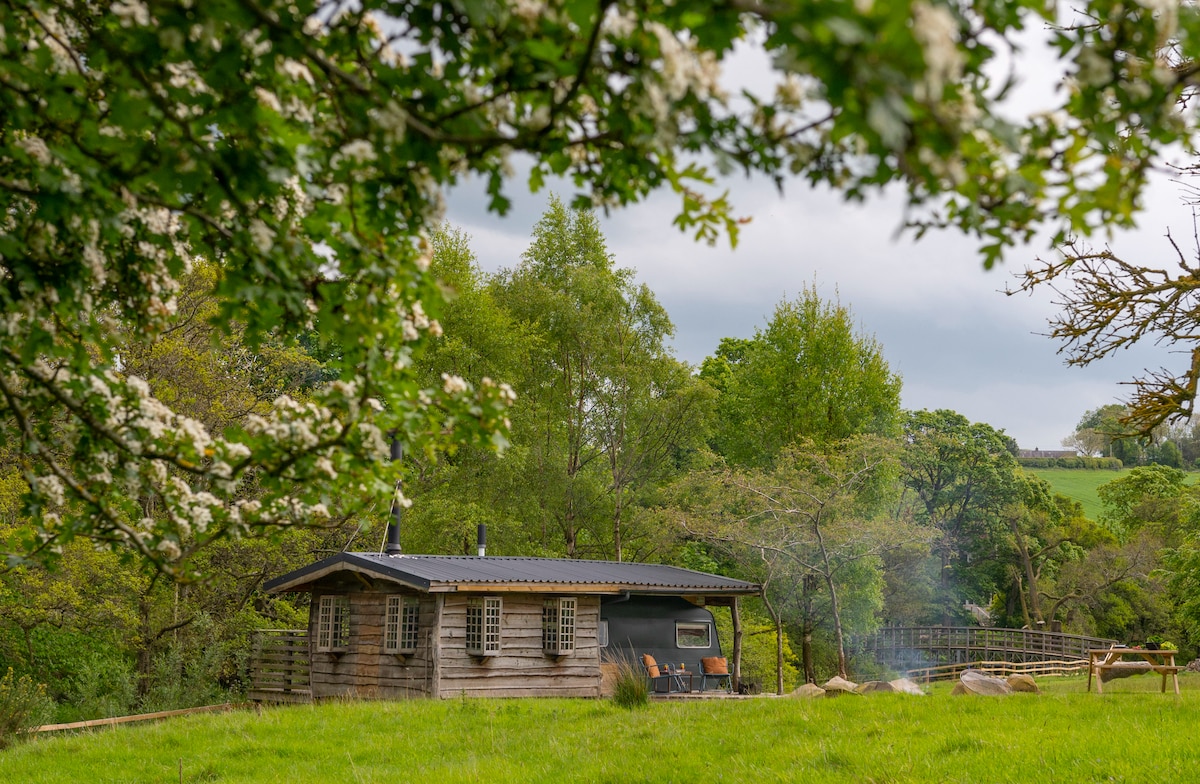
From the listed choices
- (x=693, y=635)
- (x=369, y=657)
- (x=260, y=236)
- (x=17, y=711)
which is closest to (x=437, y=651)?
(x=369, y=657)

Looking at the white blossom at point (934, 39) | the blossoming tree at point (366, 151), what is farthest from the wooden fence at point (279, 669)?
the white blossom at point (934, 39)

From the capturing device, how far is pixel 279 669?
21.4m

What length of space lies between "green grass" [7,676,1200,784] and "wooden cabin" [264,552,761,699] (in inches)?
122

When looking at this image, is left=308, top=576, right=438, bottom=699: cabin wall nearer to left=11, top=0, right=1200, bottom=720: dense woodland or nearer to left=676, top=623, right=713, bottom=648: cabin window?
left=676, top=623, right=713, bottom=648: cabin window

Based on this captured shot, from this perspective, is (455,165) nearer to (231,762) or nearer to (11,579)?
(231,762)

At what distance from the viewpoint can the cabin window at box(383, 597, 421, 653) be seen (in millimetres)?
19094

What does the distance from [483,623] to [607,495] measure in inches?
456

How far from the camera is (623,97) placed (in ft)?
9.87

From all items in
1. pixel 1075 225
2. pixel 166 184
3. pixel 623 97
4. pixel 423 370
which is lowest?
pixel 1075 225

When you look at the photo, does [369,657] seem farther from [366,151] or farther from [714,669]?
[366,151]

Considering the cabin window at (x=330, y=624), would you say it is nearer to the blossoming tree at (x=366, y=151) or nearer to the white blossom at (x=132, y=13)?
the blossoming tree at (x=366, y=151)

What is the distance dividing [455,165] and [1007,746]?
27.8 feet

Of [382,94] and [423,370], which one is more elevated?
[423,370]

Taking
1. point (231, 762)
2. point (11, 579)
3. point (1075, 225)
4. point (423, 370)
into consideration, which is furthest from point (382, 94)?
point (423, 370)
